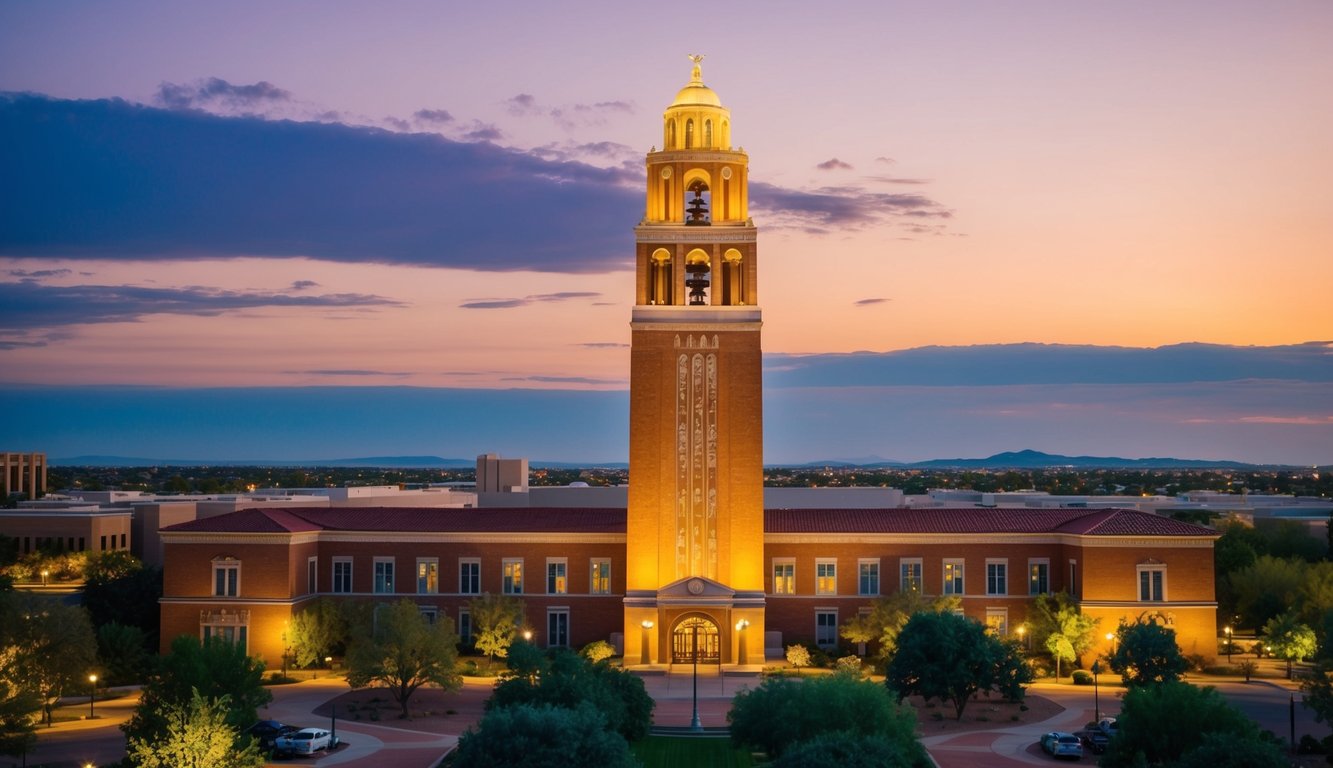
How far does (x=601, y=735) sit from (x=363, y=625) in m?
37.2

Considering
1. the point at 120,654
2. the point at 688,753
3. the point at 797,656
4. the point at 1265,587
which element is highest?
the point at 1265,587

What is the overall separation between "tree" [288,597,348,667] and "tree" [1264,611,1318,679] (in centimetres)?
4764

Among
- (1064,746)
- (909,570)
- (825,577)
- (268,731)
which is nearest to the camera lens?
(1064,746)

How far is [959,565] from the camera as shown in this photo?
279 feet

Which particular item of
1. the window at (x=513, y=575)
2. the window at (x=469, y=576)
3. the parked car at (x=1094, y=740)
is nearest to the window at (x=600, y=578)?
the window at (x=513, y=575)

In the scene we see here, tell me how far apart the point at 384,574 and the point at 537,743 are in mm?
48325

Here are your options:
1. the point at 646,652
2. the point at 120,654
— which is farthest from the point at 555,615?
the point at 120,654

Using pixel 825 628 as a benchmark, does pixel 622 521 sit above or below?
above

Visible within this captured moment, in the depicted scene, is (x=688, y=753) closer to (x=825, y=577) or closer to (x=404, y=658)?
(x=404, y=658)

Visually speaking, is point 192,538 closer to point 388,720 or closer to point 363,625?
point 363,625

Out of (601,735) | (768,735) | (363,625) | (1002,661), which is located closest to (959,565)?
(1002,661)

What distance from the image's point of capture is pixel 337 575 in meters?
86.4

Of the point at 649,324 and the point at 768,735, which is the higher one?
the point at 649,324

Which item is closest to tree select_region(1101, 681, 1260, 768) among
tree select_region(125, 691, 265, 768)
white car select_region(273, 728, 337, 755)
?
tree select_region(125, 691, 265, 768)
